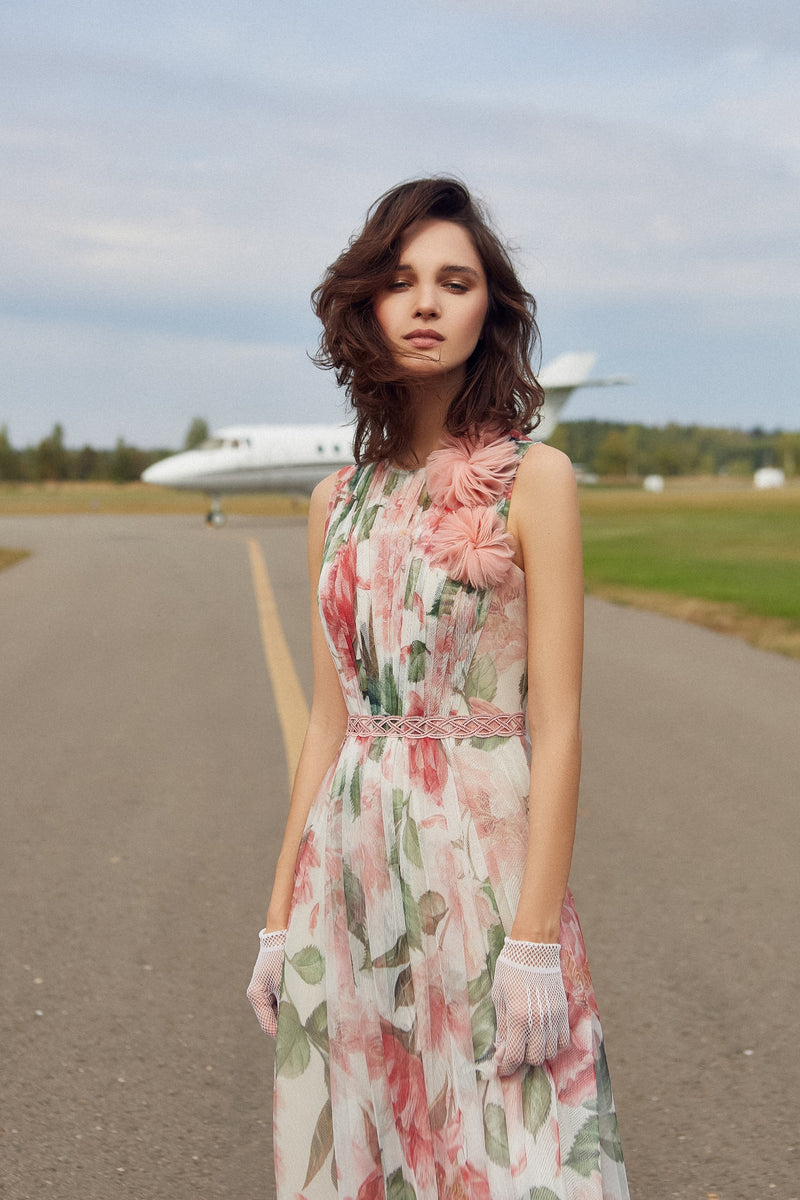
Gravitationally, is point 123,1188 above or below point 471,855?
below

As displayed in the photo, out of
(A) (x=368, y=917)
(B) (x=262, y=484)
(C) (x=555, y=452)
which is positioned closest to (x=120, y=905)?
(A) (x=368, y=917)

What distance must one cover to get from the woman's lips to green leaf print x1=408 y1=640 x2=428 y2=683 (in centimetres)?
44

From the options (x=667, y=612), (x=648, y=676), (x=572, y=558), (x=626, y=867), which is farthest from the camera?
(x=667, y=612)

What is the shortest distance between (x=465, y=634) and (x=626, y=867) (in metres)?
3.56

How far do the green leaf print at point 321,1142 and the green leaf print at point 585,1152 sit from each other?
0.38 meters

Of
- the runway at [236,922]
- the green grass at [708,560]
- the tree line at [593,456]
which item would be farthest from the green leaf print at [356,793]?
the tree line at [593,456]

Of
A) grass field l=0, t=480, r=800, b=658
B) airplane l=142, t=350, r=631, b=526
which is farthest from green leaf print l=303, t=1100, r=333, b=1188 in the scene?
airplane l=142, t=350, r=631, b=526

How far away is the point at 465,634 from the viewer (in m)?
1.94

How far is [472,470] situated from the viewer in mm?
1968

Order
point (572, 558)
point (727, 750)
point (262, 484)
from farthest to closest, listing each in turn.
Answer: point (262, 484)
point (727, 750)
point (572, 558)

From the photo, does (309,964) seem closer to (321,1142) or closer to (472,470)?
(321,1142)

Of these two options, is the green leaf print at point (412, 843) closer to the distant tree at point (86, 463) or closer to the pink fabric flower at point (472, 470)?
the pink fabric flower at point (472, 470)

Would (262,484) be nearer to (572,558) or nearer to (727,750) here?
(727,750)

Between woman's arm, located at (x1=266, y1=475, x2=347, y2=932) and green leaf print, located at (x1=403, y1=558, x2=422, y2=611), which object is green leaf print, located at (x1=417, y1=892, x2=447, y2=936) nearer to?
woman's arm, located at (x1=266, y1=475, x2=347, y2=932)
